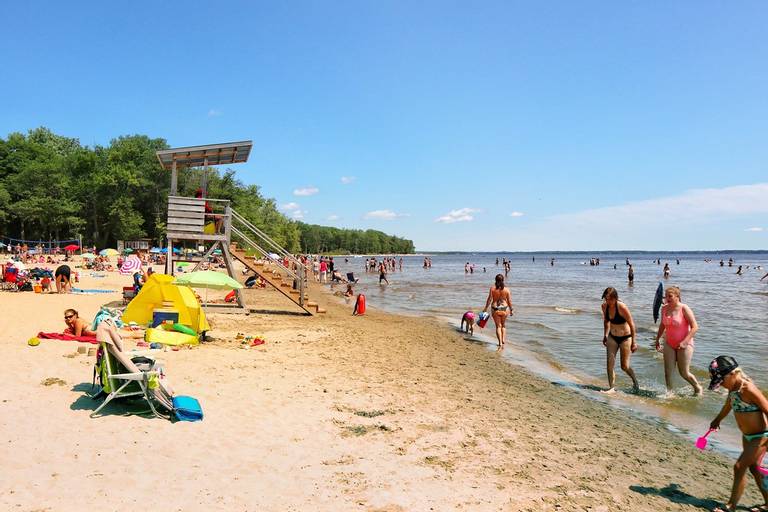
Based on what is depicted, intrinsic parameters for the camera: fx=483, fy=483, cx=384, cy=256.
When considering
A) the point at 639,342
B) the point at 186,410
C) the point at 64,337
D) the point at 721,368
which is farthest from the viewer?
the point at 639,342

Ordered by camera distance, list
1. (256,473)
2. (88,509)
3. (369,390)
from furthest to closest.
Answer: (369,390)
(256,473)
(88,509)

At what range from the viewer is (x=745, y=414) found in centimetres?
409

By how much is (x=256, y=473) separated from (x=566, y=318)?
52.1 feet

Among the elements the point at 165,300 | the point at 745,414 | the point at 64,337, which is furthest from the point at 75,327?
the point at 745,414

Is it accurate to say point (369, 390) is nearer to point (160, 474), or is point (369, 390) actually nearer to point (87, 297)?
point (160, 474)

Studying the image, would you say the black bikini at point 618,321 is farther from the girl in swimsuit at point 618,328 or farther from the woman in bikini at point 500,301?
the woman in bikini at point 500,301

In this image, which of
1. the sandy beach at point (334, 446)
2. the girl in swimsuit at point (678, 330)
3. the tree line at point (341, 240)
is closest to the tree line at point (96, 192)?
the sandy beach at point (334, 446)

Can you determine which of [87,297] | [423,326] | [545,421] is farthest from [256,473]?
[87,297]

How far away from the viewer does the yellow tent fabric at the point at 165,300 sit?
10695 mm

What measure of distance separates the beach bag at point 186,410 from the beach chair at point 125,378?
0.23 feet

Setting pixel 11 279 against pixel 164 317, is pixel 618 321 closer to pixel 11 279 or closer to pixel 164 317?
pixel 164 317

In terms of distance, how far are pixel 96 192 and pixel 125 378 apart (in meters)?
60.4

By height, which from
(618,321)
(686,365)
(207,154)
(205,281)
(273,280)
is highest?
(207,154)

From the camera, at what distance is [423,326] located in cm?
1503
